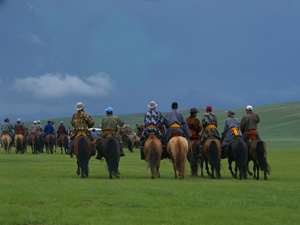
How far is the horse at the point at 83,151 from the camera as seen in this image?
→ 1656 centimetres

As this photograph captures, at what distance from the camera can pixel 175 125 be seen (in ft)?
56.8

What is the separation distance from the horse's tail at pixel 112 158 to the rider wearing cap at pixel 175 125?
1744mm

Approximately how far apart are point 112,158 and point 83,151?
0.91 metres

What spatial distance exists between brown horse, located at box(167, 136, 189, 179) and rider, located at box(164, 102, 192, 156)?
57cm

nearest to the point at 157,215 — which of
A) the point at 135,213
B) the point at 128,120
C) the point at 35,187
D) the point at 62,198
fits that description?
the point at 135,213

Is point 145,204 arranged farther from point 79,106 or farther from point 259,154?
point 259,154

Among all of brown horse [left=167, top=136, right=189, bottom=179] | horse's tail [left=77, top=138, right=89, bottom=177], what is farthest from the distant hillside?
horse's tail [left=77, top=138, right=89, bottom=177]

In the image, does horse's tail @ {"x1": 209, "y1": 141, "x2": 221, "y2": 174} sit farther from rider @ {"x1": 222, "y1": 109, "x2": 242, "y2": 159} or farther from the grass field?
the grass field

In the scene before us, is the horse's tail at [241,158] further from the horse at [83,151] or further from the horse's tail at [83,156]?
the horse's tail at [83,156]

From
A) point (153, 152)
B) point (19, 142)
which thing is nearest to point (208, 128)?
point (153, 152)

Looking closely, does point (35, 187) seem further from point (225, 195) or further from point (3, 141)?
point (3, 141)

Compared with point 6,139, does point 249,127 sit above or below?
below

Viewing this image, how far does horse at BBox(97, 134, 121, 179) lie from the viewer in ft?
54.0

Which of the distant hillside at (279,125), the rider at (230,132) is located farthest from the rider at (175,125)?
the distant hillside at (279,125)
